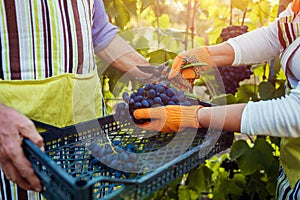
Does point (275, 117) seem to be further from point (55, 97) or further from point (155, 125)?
point (55, 97)

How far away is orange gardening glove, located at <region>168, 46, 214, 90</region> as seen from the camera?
1148 mm

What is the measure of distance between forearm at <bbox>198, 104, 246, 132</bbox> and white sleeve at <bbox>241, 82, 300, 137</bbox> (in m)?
0.02

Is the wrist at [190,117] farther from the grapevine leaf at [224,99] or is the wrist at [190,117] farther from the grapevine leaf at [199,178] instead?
the grapevine leaf at [199,178]

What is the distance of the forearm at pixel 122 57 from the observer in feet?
4.08

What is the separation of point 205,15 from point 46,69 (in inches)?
53.2

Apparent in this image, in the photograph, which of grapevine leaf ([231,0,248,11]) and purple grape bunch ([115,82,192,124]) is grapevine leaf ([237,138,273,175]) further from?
purple grape bunch ([115,82,192,124])

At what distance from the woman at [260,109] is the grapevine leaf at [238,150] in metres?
0.50

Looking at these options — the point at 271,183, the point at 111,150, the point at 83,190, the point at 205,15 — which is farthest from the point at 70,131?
the point at 205,15

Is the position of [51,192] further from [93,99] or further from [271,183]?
[271,183]

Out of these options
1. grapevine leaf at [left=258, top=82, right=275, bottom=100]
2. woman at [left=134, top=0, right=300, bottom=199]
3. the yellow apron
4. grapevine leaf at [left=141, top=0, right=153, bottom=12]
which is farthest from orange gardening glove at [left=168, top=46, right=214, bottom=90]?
grapevine leaf at [left=258, top=82, right=275, bottom=100]

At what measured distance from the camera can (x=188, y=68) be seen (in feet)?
3.87

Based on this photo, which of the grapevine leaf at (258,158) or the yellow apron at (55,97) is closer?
the yellow apron at (55,97)

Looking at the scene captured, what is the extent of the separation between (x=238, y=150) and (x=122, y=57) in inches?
28.8

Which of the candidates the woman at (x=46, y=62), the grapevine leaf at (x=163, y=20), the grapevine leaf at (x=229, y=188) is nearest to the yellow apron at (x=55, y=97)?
the woman at (x=46, y=62)
